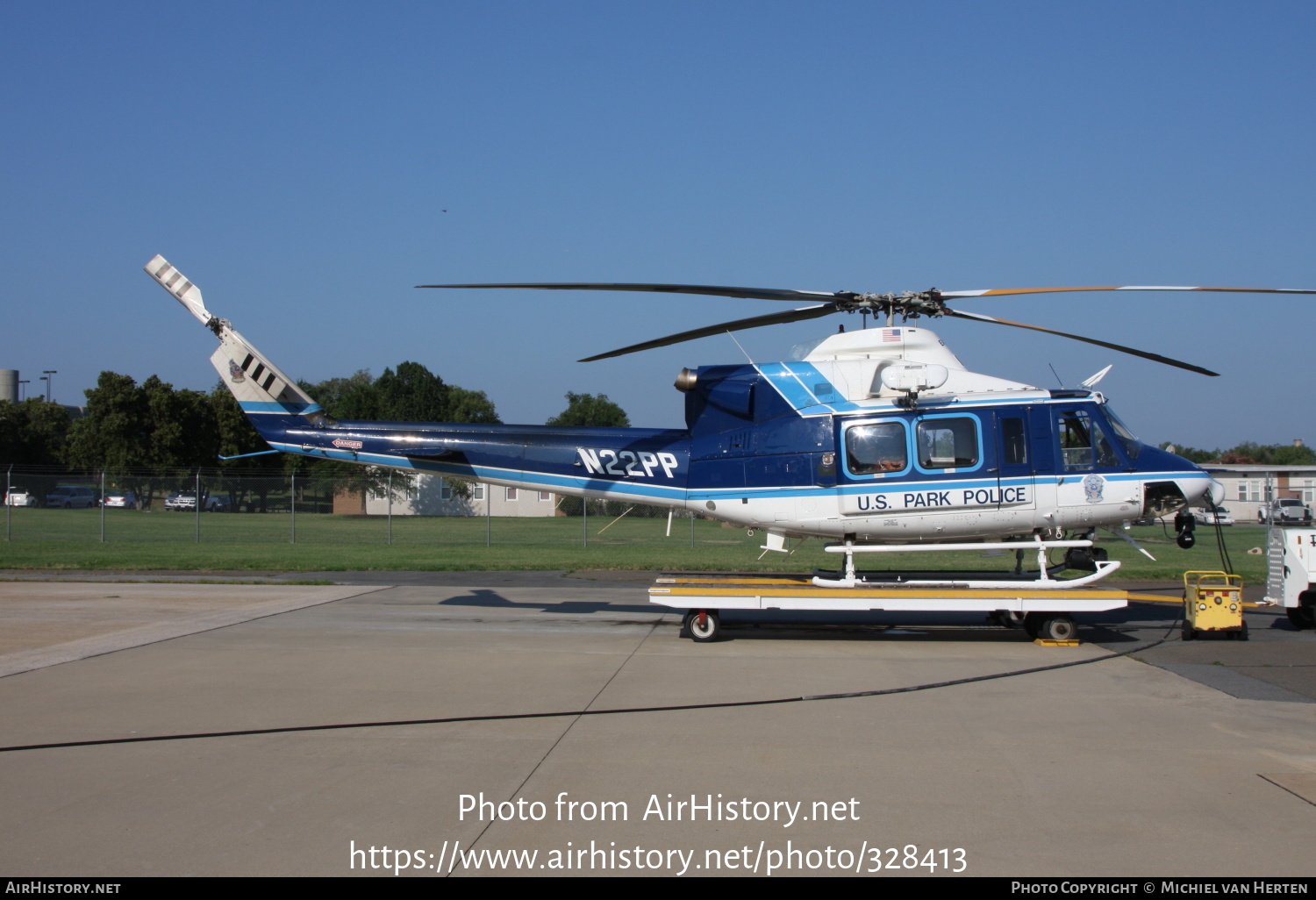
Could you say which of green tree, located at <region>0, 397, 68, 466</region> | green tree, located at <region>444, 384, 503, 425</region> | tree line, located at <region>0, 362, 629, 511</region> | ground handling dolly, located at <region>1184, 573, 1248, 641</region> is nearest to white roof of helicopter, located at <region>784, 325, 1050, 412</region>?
ground handling dolly, located at <region>1184, 573, 1248, 641</region>

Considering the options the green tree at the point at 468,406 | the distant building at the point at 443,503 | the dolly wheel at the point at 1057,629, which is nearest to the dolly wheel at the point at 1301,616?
the dolly wheel at the point at 1057,629

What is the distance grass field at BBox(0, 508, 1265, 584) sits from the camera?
22156mm

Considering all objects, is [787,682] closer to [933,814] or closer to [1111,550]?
[933,814]

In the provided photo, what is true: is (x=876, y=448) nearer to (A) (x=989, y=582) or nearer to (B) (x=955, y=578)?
(A) (x=989, y=582)

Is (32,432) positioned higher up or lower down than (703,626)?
higher up

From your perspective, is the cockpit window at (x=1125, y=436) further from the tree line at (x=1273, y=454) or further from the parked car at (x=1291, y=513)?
the tree line at (x=1273, y=454)

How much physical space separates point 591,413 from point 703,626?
77237 mm

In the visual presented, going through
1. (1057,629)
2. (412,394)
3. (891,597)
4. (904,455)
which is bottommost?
(1057,629)

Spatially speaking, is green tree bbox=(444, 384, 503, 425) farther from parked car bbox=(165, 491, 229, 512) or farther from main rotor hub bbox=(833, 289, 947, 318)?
main rotor hub bbox=(833, 289, 947, 318)

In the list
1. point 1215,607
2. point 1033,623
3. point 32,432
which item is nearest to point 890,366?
point 1033,623

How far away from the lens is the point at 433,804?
17.9 ft

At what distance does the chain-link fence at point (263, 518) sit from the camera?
30828 millimetres

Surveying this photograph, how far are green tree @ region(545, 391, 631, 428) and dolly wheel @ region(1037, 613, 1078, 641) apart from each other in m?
70.9

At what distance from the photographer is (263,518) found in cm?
4012
